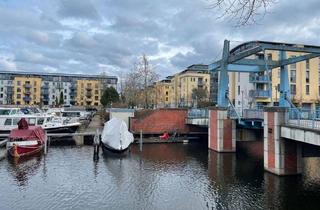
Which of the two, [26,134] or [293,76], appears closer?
[26,134]

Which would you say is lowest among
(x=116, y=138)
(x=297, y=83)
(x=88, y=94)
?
(x=116, y=138)

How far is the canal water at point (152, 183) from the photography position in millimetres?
18453

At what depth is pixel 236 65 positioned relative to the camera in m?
37.3

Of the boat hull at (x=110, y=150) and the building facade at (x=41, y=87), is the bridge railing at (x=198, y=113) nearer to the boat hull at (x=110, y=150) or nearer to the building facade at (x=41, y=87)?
the boat hull at (x=110, y=150)

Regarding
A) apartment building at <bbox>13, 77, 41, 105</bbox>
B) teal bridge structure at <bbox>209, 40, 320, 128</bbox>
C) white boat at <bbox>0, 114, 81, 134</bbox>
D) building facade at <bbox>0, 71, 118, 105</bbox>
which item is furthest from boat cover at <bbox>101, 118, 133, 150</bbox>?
apartment building at <bbox>13, 77, 41, 105</bbox>

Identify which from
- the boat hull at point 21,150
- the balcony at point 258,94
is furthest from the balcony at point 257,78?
the boat hull at point 21,150

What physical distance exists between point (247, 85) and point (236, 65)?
30.4 m

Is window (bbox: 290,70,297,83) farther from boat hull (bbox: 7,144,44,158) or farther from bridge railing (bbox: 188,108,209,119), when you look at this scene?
boat hull (bbox: 7,144,44,158)

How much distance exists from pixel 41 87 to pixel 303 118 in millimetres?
122407

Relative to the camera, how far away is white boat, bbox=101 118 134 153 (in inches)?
1342

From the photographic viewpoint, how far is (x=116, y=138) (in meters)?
34.6

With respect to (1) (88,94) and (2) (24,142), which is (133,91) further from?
(1) (88,94)

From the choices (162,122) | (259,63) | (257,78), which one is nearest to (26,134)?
(162,122)

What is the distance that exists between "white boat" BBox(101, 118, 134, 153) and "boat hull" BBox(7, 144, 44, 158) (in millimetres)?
6580
